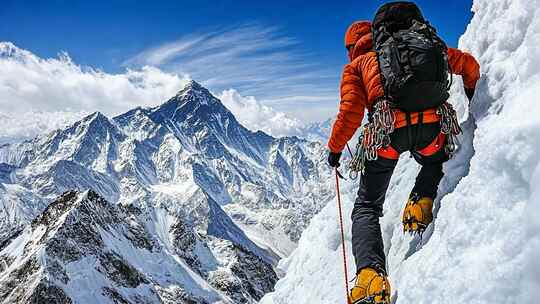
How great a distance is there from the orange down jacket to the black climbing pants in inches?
8.2

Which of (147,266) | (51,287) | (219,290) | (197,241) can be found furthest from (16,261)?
(197,241)

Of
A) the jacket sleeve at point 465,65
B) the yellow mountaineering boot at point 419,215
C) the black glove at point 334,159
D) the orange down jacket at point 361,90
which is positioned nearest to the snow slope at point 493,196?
the jacket sleeve at point 465,65

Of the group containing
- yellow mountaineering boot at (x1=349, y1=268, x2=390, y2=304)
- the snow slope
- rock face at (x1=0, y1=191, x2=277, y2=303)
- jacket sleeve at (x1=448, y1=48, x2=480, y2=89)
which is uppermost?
rock face at (x1=0, y1=191, x2=277, y2=303)

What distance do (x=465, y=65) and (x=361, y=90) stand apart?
1.70 metres

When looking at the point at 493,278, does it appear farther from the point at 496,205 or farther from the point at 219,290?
the point at 219,290

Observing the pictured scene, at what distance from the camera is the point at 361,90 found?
5953 millimetres

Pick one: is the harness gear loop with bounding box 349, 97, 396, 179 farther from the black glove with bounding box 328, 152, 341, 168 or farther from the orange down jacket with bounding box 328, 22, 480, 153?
the black glove with bounding box 328, 152, 341, 168

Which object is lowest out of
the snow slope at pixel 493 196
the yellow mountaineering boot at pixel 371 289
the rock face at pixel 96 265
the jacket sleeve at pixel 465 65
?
the yellow mountaineering boot at pixel 371 289

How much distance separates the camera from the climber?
17.7ft

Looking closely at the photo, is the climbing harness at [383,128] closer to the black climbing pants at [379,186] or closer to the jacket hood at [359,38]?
the black climbing pants at [379,186]

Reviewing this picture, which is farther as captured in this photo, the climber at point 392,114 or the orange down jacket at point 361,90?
the orange down jacket at point 361,90

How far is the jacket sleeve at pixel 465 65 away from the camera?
20.5ft

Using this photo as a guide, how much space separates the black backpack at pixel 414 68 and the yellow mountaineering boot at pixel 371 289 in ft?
6.72

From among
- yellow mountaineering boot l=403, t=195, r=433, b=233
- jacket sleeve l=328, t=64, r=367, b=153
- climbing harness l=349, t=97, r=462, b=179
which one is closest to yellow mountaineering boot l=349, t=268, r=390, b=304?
yellow mountaineering boot l=403, t=195, r=433, b=233
